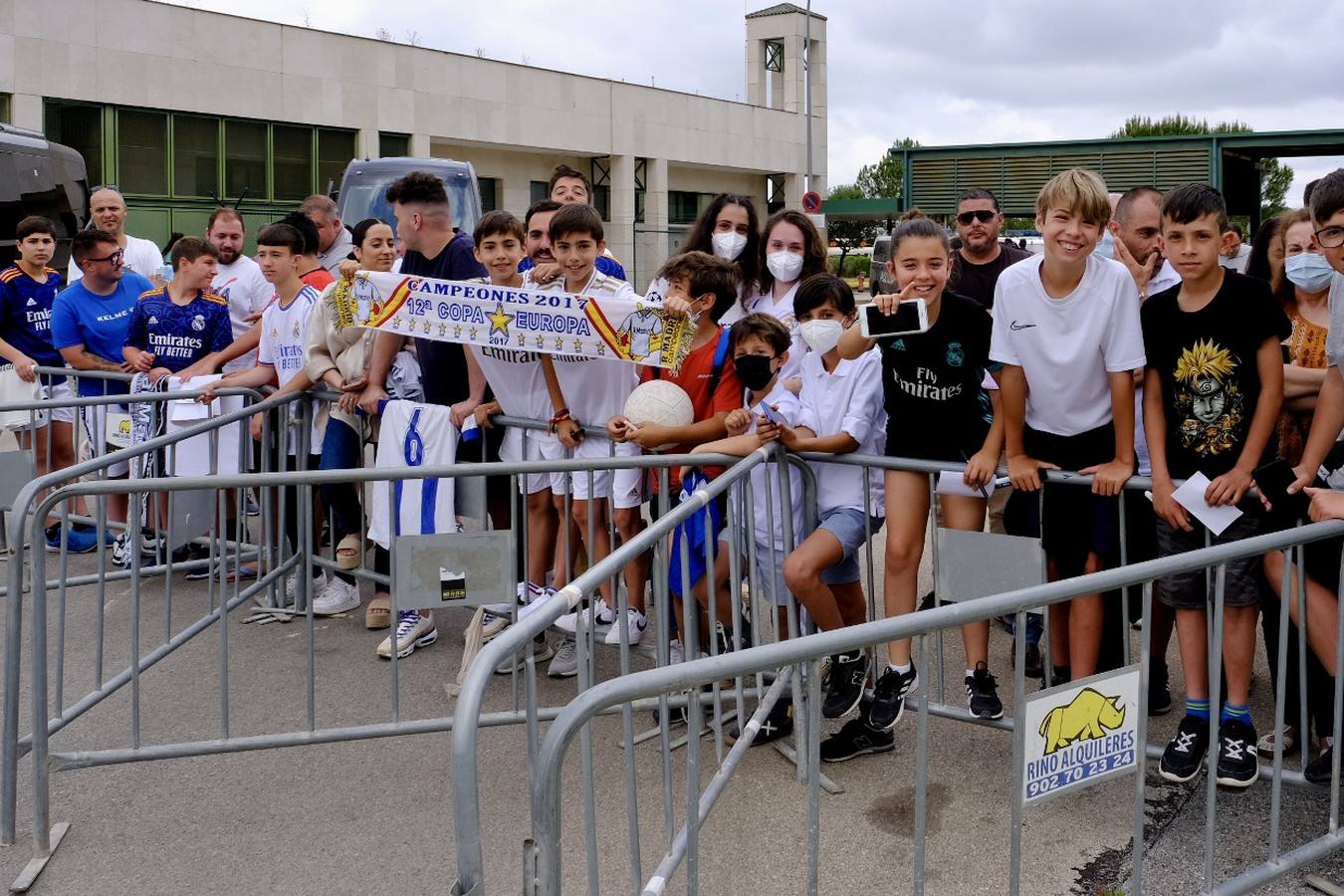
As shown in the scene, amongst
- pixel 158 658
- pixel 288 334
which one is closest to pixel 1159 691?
pixel 158 658

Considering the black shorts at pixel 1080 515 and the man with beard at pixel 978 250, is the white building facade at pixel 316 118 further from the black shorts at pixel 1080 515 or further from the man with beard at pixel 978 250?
the black shorts at pixel 1080 515

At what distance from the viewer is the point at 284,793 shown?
452 cm

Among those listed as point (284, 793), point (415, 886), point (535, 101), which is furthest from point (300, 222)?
point (535, 101)

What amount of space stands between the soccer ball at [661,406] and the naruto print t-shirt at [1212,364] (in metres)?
1.76

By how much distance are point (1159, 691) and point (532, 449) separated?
2859 mm

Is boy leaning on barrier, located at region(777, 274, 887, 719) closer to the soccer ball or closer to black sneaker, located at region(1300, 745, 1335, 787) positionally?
the soccer ball

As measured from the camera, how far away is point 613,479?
542 centimetres

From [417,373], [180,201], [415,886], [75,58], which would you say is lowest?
[415,886]

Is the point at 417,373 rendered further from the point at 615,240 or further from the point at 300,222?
the point at 615,240

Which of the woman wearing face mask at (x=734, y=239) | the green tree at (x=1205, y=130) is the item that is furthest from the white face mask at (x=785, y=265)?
the green tree at (x=1205, y=130)

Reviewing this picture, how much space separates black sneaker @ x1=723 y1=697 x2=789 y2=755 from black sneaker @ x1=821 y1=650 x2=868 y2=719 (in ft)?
0.48

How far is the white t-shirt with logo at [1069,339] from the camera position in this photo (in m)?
4.39

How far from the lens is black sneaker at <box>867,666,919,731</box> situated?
4.68m

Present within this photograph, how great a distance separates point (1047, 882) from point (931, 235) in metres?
2.23
